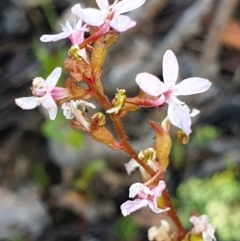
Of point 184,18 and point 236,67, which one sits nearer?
point 184,18

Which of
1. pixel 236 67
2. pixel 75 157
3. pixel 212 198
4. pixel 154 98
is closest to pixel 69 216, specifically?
pixel 75 157

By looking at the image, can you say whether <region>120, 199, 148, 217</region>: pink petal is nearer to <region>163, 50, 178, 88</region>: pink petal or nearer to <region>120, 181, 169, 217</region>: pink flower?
<region>120, 181, 169, 217</region>: pink flower

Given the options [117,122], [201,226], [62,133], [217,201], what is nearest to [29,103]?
[117,122]

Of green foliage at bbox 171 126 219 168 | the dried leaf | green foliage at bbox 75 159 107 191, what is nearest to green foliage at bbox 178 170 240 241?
green foliage at bbox 171 126 219 168

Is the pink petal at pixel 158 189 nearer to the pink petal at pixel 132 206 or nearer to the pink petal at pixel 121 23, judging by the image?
the pink petal at pixel 132 206

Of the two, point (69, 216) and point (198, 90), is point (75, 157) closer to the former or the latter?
point (69, 216)

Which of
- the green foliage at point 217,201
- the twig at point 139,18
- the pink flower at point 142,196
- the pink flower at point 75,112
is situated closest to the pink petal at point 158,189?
the pink flower at point 142,196

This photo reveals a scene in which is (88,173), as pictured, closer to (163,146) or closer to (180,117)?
(163,146)

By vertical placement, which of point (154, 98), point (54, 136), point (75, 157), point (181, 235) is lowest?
point (75, 157)
